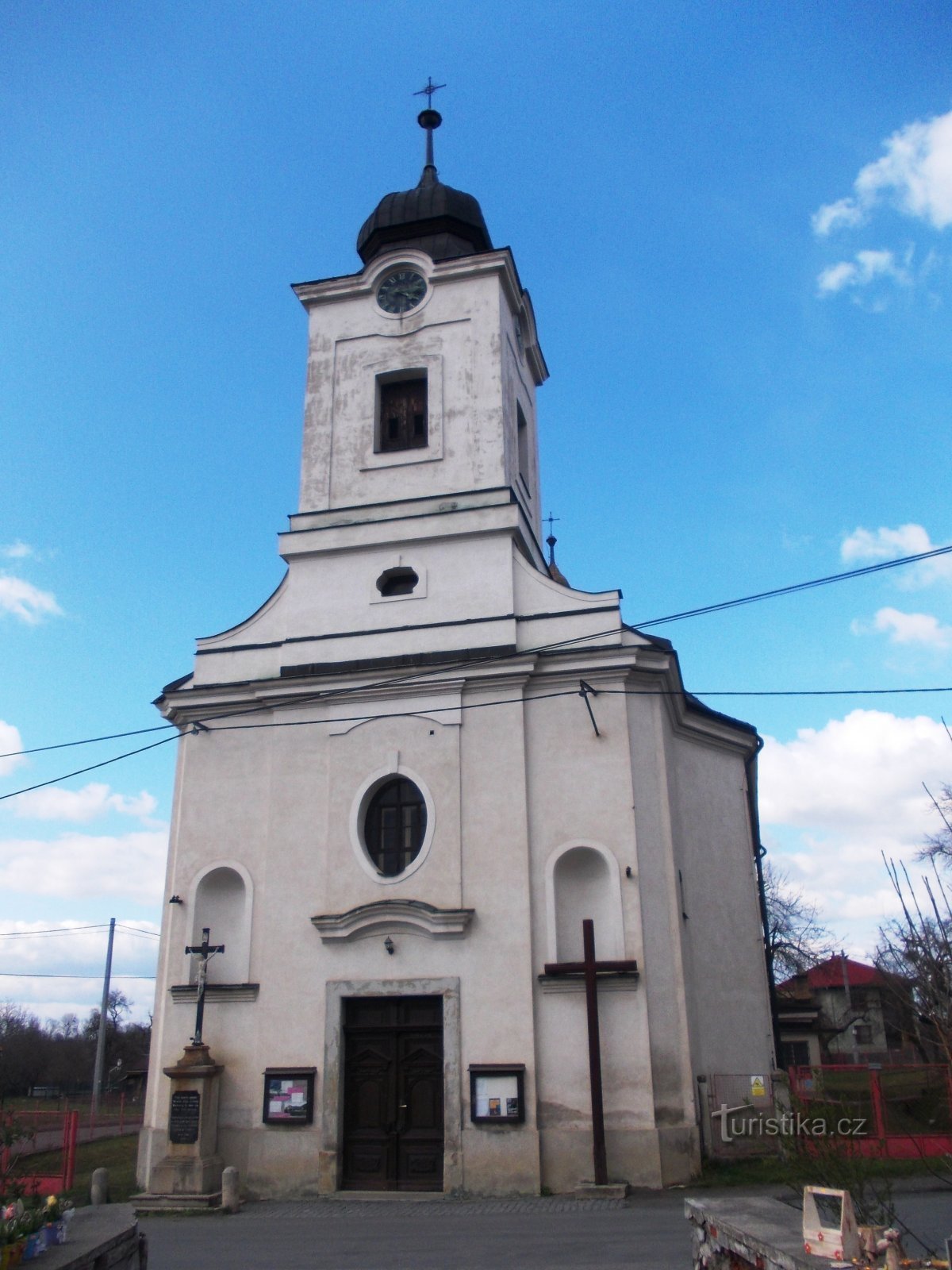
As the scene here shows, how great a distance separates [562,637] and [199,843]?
22.7 feet

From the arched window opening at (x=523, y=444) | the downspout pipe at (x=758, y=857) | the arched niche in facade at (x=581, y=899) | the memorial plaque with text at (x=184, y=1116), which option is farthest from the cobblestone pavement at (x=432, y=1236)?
the arched window opening at (x=523, y=444)

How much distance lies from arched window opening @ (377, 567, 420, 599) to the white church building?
55 mm

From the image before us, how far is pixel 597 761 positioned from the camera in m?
16.2

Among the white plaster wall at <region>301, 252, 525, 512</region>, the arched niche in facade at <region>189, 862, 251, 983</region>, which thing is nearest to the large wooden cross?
the arched niche in facade at <region>189, 862, 251, 983</region>

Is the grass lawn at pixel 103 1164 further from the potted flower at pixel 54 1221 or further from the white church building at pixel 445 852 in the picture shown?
the potted flower at pixel 54 1221

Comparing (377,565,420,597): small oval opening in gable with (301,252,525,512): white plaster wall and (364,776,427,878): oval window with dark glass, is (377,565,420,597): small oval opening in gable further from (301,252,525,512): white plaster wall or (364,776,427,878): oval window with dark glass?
(364,776,427,878): oval window with dark glass

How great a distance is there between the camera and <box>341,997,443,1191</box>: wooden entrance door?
49.6 feet

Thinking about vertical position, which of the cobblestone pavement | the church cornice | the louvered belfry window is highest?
the louvered belfry window

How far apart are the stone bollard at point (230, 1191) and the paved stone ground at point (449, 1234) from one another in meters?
0.21

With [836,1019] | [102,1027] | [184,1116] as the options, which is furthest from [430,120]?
[836,1019]

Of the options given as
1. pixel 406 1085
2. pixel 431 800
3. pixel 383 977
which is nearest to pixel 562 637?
pixel 431 800

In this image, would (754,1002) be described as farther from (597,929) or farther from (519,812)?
(519,812)

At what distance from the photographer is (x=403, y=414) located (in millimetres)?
20656

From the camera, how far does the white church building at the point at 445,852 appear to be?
49.2ft
